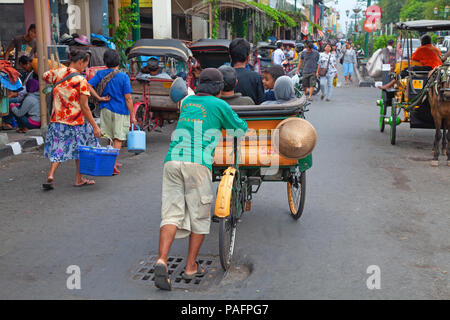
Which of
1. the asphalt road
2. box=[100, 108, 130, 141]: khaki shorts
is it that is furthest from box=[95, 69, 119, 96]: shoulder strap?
the asphalt road

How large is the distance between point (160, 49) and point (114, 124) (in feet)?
14.6

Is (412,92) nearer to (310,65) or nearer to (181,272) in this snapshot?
(181,272)

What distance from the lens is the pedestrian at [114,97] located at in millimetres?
7852

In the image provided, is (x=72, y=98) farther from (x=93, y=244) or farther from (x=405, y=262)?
(x=405, y=262)

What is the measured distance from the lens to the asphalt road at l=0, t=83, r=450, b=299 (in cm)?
418

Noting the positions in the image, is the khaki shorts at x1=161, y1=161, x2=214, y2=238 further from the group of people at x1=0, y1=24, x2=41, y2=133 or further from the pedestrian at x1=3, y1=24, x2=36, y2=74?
the pedestrian at x1=3, y1=24, x2=36, y2=74

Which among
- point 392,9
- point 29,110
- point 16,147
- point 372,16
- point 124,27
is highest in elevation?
point 392,9

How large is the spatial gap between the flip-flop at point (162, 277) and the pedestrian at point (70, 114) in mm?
3300

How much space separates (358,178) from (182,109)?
4140mm

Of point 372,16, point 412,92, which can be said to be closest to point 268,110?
point 412,92

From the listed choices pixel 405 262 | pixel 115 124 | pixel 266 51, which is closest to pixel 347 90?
pixel 266 51

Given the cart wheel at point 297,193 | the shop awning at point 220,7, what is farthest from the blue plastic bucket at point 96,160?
the shop awning at point 220,7

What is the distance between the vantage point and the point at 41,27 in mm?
10047

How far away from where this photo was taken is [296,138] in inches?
181
